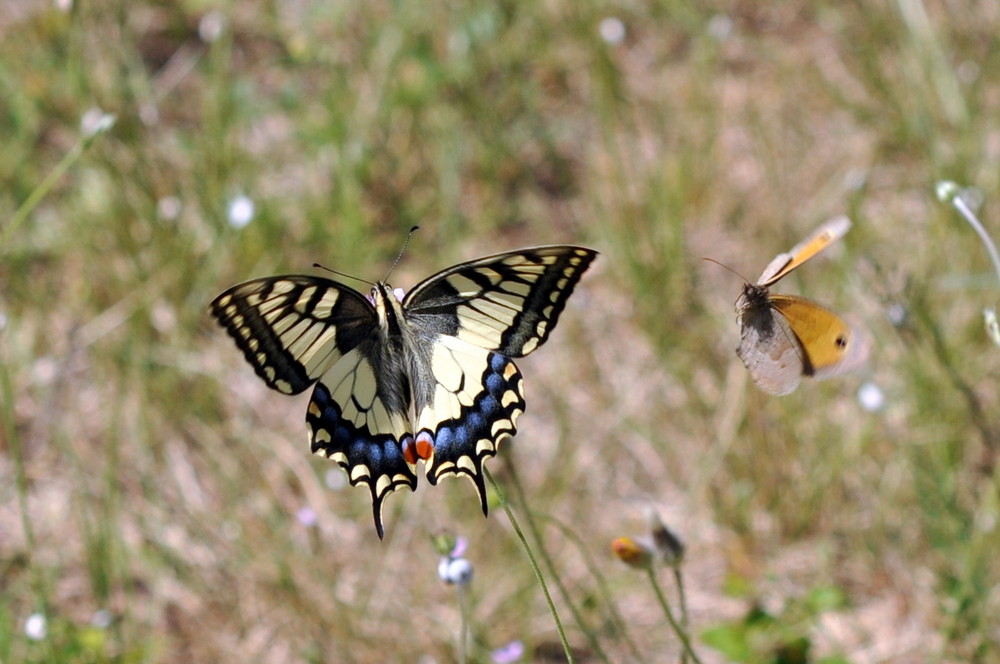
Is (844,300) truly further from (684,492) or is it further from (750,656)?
(750,656)

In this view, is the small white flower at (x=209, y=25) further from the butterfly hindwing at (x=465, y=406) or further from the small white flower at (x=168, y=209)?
the butterfly hindwing at (x=465, y=406)

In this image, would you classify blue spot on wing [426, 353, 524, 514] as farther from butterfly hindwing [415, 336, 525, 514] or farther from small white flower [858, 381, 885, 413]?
small white flower [858, 381, 885, 413]

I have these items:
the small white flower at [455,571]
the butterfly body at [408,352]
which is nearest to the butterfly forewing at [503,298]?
the butterfly body at [408,352]

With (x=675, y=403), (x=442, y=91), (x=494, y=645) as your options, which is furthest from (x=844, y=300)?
(x=442, y=91)

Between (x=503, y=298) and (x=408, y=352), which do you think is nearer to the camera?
(x=503, y=298)

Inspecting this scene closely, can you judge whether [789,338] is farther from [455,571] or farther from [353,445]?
[353,445]

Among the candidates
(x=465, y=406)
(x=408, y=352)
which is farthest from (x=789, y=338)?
(x=408, y=352)
